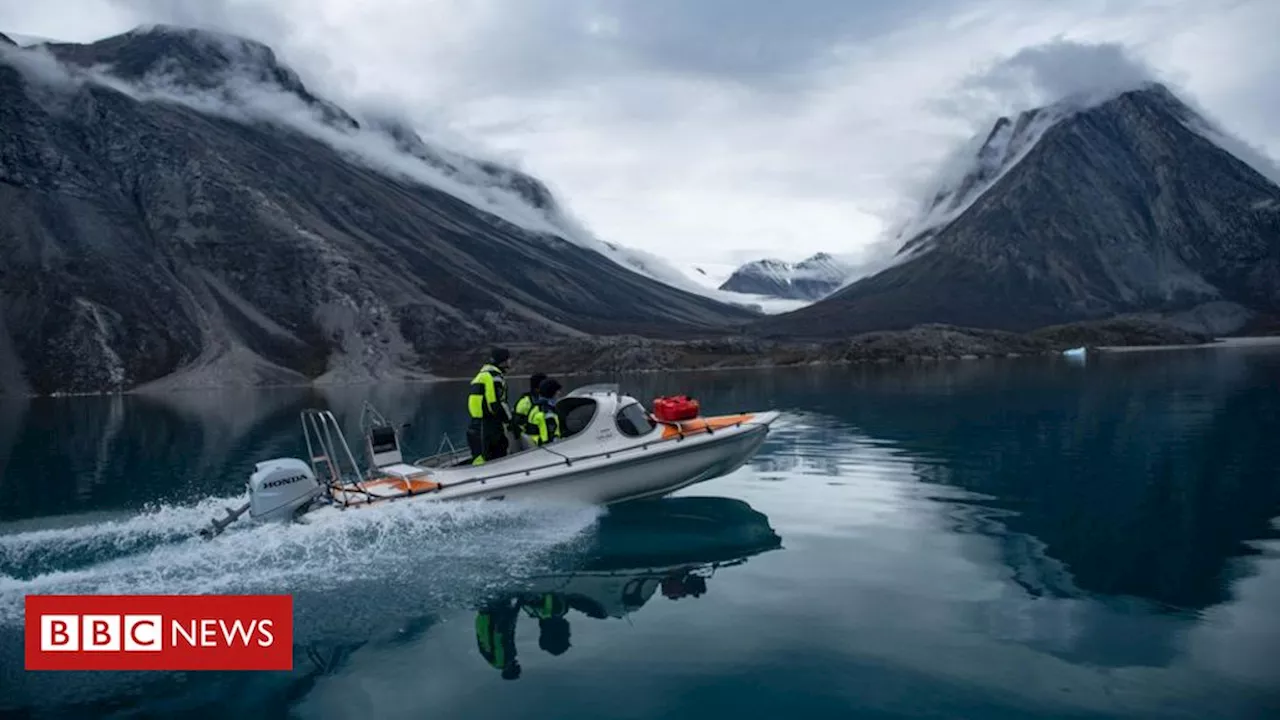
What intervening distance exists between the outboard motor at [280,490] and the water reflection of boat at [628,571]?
17.2 feet

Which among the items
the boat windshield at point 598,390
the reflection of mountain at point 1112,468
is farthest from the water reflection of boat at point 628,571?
the reflection of mountain at point 1112,468

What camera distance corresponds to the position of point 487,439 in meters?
18.4

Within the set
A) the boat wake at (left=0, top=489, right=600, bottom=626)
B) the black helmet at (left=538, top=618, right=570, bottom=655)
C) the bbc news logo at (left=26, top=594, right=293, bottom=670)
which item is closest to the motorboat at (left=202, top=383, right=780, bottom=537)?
the boat wake at (left=0, top=489, right=600, bottom=626)

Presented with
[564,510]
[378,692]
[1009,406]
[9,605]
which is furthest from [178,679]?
[1009,406]

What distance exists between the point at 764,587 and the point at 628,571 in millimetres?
2329

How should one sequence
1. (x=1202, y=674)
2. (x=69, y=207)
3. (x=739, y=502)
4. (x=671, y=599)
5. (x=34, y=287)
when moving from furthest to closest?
(x=69, y=207) < (x=34, y=287) < (x=739, y=502) < (x=671, y=599) < (x=1202, y=674)

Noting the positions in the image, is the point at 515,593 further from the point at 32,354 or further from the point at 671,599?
the point at 32,354

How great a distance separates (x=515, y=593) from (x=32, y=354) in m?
129

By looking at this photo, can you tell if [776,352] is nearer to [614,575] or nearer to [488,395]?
[488,395]

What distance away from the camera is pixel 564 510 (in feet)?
59.1

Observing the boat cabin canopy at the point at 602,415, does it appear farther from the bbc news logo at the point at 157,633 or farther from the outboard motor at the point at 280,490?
the bbc news logo at the point at 157,633

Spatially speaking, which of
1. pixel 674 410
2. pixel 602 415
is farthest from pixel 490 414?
pixel 674 410

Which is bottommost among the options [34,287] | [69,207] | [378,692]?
[378,692]

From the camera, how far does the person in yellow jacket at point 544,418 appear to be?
18609 mm
